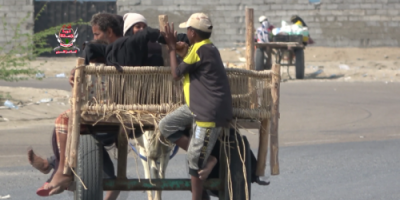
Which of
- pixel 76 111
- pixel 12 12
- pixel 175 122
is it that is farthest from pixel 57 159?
pixel 12 12

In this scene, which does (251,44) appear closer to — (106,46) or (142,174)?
(106,46)

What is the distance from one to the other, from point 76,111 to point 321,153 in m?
5.47

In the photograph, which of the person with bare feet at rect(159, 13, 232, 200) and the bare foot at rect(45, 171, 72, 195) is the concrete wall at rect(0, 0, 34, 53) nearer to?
the bare foot at rect(45, 171, 72, 195)

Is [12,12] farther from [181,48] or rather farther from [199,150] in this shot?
[199,150]

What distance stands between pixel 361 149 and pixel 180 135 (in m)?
5.43

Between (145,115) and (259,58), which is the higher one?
(145,115)

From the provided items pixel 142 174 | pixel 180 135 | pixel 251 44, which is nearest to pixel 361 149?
pixel 142 174

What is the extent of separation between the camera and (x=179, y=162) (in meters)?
8.40

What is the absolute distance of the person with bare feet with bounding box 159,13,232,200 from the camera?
13.7 feet

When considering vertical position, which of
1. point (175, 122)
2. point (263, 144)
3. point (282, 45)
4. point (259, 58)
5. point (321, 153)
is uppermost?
point (175, 122)

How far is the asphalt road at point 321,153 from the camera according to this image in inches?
265

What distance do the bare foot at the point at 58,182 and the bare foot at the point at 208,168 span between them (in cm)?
93

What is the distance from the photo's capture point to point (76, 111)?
13.4 ft

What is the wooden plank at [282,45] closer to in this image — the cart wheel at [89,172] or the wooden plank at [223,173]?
the wooden plank at [223,173]
